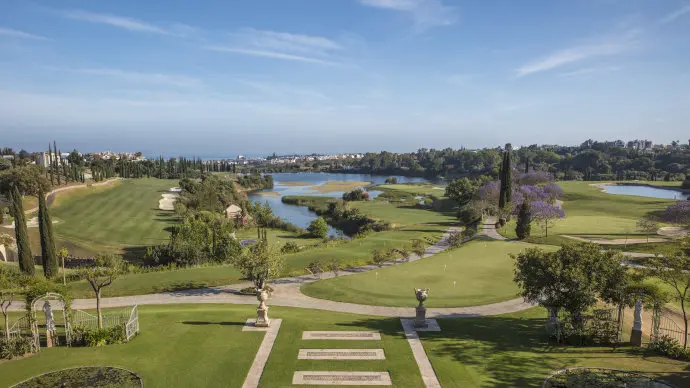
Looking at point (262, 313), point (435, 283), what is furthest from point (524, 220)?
point (262, 313)

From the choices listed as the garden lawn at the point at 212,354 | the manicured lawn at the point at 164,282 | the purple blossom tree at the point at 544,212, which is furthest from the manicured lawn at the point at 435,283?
the purple blossom tree at the point at 544,212

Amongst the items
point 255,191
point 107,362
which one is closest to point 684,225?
point 107,362

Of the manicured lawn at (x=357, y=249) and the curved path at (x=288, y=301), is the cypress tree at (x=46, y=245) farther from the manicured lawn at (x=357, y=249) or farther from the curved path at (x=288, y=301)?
the manicured lawn at (x=357, y=249)

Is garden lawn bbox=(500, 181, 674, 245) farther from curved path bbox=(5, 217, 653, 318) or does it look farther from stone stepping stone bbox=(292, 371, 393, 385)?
stone stepping stone bbox=(292, 371, 393, 385)

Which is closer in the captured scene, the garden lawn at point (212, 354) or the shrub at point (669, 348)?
the garden lawn at point (212, 354)

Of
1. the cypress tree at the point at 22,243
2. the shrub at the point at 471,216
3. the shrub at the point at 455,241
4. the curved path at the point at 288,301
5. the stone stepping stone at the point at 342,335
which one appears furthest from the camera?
the shrub at the point at 471,216

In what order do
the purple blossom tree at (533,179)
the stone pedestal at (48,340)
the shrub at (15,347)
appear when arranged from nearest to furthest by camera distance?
the shrub at (15,347) < the stone pedestal at (48,340) < the purple blossom tree at (533,179)
